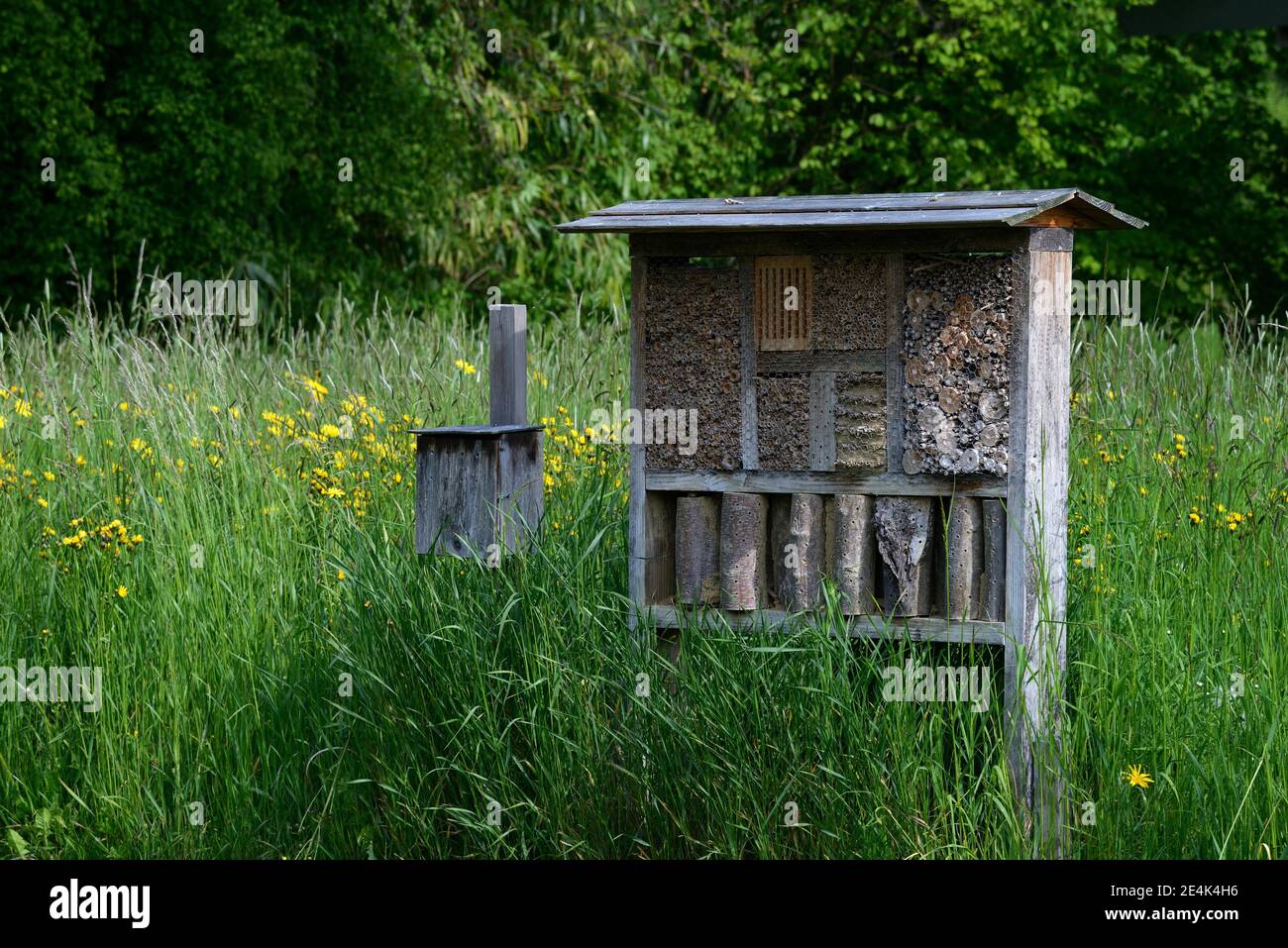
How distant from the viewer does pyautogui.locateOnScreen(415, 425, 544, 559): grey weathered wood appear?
4211mm

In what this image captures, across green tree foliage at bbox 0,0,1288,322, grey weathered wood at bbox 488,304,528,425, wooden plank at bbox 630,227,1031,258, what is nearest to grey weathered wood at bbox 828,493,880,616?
wooden plank at bbox 630,227,1031,258

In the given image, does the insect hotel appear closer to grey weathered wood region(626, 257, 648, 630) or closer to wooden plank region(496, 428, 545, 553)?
grey weathered wood region(626, 257, 648, 630)

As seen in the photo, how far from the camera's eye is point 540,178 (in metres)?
15.2

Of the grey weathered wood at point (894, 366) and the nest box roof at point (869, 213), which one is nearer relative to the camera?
the nest box roof at point (869, 213)

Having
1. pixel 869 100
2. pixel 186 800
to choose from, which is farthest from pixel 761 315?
pixel 869 100

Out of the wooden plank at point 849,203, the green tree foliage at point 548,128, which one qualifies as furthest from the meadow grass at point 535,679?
the green tree foliage at point 548,128

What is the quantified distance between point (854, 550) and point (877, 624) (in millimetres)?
199

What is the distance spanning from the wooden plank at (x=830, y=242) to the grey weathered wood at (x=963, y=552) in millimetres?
648

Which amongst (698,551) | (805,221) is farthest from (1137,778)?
(805,221)

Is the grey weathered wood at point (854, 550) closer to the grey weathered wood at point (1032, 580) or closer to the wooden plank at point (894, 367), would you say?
the wooden plank at point (894, 367)

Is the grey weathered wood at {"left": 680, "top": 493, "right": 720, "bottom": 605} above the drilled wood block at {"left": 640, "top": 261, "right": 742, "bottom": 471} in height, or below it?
below

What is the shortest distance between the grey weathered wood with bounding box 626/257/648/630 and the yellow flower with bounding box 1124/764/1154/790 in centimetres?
133

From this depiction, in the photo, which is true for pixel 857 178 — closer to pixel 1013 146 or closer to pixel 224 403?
pixel 1013 146

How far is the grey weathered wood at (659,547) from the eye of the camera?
4.04 m
